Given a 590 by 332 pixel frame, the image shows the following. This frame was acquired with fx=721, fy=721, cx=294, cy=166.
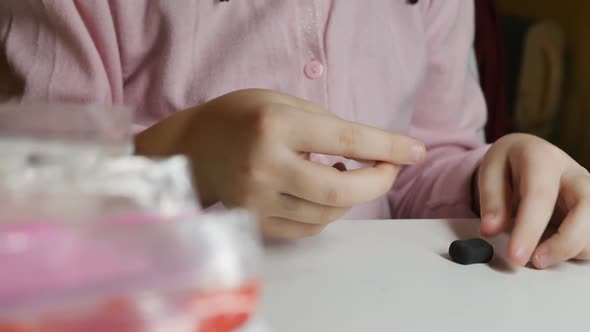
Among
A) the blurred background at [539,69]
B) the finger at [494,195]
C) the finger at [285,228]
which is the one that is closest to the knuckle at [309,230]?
the finger at [285,228]

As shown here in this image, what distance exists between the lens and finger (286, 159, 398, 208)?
371 millimetres

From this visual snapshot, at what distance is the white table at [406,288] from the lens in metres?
0.34

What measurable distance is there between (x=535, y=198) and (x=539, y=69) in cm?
81

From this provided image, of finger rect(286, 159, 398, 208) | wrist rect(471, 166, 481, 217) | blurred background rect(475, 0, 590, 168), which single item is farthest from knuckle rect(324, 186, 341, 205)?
blurred background rect(475, 0, 590, 168)

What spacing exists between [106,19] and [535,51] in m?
0.87

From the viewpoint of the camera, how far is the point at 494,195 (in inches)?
18.8

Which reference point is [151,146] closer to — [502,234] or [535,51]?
[502,234]

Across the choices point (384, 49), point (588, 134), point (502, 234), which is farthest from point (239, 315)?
point (588, 134)

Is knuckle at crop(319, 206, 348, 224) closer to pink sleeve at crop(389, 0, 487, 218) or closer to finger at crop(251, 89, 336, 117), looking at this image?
finger at crop(251, 89, 336, 117)

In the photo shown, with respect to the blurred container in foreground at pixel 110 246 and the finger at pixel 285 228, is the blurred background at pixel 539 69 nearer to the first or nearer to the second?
the finger at pixel 285 228

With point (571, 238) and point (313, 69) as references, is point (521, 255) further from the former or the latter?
point (313, 69)

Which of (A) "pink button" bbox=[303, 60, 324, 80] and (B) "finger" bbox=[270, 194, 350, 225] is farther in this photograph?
(A) "pink button" bbox=[303, 60, 324, 80]

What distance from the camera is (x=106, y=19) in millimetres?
521

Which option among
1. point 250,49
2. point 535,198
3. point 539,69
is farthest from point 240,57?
point 539,69
